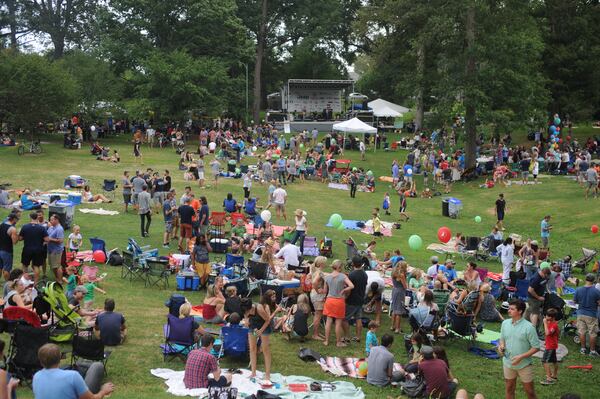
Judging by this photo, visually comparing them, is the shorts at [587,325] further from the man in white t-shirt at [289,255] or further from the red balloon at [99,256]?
the red balloon at [99,256]

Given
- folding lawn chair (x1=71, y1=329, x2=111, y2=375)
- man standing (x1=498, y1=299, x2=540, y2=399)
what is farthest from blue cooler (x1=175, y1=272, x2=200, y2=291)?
man standing (x1=498, y1=299, x2=540, y2=399)

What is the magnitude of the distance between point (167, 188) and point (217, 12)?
2813cm

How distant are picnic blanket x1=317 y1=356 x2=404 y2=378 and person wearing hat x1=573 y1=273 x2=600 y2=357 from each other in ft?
12.2

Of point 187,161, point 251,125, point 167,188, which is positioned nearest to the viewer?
point 167,188

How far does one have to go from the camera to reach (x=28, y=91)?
123 ft

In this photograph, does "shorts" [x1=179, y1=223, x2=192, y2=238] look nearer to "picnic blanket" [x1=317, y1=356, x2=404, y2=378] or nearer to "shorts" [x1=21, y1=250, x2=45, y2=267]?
"shorts" [x1=21, y1=250, x2=45, y2=267]

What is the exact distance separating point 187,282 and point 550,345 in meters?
7.88

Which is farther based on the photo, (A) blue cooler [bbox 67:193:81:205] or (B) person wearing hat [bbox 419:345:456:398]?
(A) blue cooler [bbox 67:193:81:205]

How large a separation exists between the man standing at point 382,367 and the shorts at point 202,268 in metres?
5.82

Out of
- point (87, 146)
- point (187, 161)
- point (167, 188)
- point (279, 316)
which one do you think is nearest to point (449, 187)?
point (187, 161)

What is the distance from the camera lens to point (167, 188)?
82.2 ft

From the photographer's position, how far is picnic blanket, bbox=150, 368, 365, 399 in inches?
401

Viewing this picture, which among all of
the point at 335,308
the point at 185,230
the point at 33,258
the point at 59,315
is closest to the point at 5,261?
the point at 33,258

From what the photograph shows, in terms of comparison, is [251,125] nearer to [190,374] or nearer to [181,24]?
[181,24]
